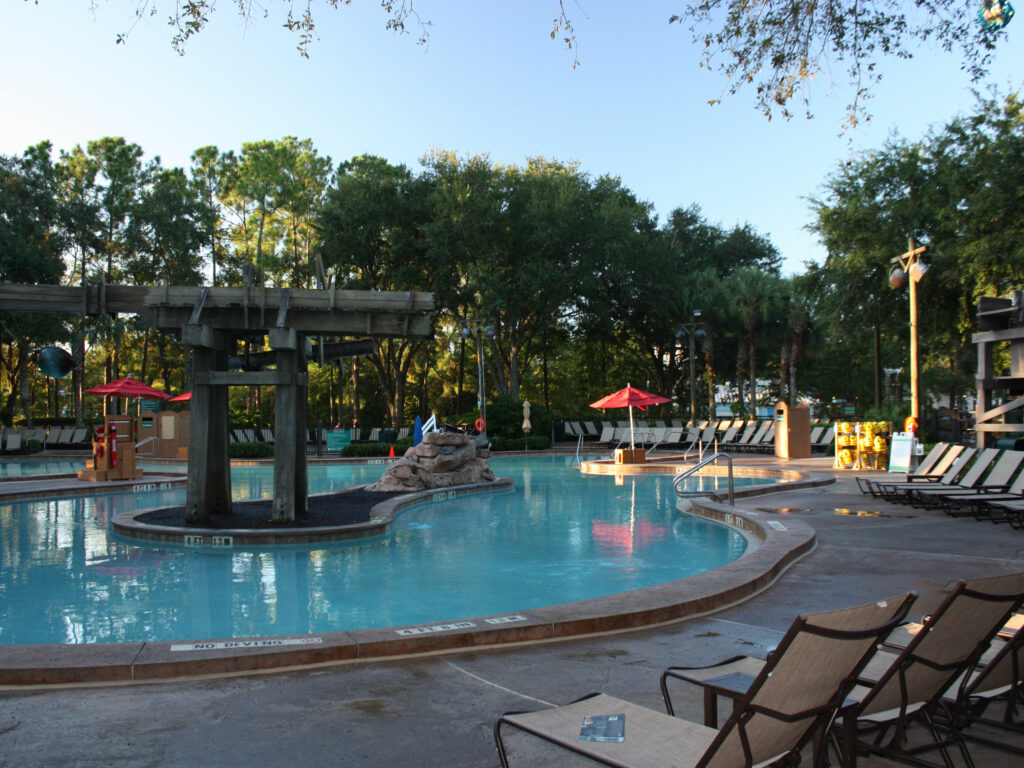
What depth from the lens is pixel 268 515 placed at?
41.6 feet

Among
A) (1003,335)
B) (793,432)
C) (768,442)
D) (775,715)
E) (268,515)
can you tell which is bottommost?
(268,515)

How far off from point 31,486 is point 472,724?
17.7m

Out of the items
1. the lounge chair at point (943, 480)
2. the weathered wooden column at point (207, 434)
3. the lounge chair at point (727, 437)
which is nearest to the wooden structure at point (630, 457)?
the lounge chair at point (727, 437)

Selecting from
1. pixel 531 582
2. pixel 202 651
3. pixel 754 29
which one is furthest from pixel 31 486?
pixel 754 29

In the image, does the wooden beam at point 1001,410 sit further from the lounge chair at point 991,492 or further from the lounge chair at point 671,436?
the lounge chair at point 671,436

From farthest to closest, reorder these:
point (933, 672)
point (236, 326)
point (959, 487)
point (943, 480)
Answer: point (943, 480) → point (959, 487) → point (236, 326) → point (933, 672)

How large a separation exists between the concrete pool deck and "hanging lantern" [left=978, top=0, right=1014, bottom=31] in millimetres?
4742

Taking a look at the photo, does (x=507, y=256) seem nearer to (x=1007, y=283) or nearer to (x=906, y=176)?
(x=906, y=176)

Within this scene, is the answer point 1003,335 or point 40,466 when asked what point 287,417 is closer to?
point 1003,335

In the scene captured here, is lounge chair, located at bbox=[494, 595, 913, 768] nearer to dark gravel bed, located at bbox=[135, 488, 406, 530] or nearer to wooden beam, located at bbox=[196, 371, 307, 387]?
wooden beam, located at bbox=[196, 371, 307, 387]

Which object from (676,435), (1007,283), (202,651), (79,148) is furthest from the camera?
(79,148)

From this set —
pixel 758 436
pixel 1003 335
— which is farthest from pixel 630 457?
pixel 1003 335

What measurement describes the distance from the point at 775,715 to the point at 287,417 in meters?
9.99

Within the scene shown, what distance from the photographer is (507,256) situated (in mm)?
37844
